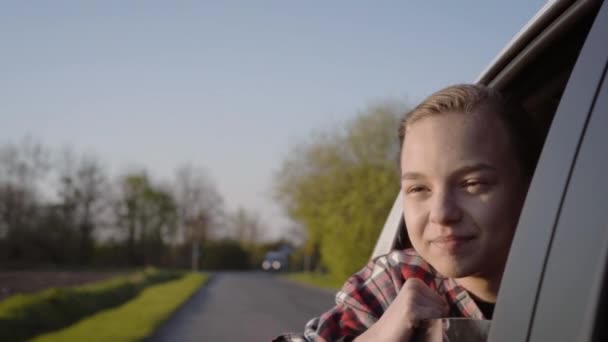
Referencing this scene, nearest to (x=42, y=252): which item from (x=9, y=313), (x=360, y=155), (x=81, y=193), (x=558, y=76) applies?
(x=81, y=193)

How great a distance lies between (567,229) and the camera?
1237mm

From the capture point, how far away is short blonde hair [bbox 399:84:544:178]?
5.21ft

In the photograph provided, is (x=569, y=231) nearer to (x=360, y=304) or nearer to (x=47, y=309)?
(x=360, y=304)

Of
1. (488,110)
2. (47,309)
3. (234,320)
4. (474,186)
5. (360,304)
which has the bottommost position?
(234,320)

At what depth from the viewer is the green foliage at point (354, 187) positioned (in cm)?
2916

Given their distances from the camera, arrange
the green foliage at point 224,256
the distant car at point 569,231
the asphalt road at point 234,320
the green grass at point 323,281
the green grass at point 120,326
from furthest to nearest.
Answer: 1. the green foliage at point 224,256
2. the green grass at point 323,281
3. the asphalt road at point 234,320
4. the green grass at point 120,326
5. the distant car at point 569,231

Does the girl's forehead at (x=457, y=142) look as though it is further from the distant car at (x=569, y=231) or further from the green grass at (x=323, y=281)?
the green grass at (x=323, y=281)

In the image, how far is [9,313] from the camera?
12.7 m

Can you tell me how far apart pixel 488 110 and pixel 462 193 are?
21 cm

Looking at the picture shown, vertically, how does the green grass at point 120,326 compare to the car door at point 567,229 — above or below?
below

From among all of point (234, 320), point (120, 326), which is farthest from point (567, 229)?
point (234, 320)

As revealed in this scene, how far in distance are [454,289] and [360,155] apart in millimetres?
29525

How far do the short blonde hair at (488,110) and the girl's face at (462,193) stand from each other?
0.7 inches

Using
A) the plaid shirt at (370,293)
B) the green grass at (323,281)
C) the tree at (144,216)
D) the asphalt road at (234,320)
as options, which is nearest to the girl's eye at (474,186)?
the plaid shirt at (370,293)
